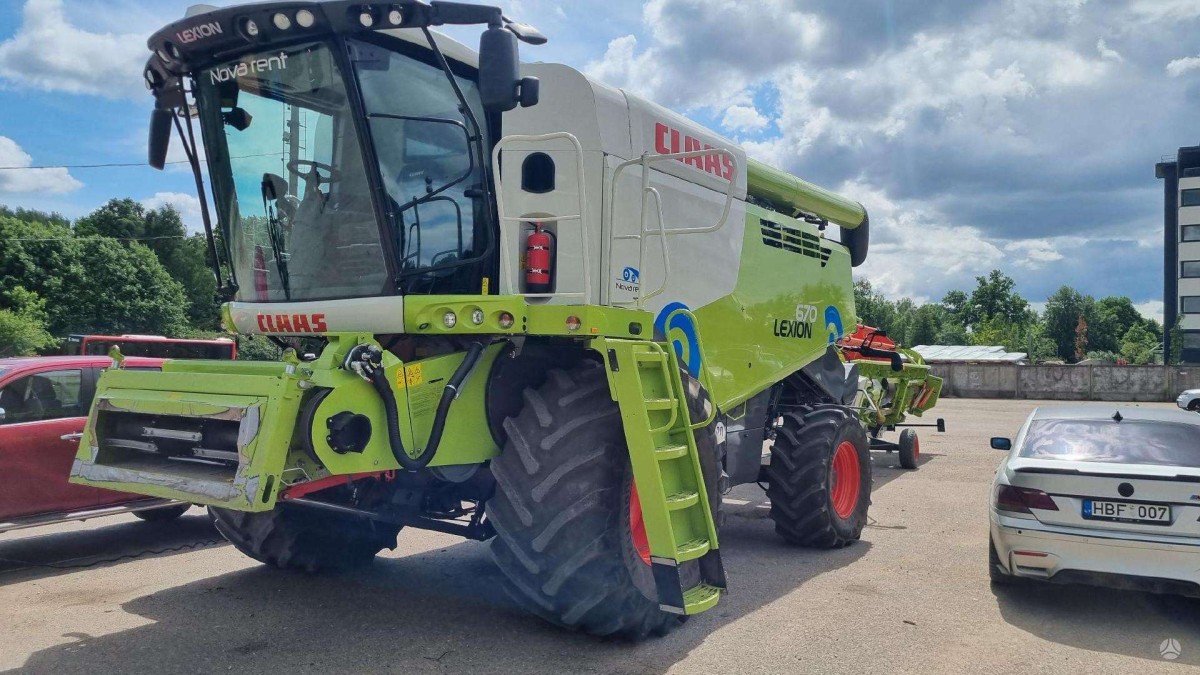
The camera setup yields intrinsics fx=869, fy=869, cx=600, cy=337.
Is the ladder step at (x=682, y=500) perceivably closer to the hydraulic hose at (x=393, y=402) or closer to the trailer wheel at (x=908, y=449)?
the hydraulic hose at (x=393, y=402)

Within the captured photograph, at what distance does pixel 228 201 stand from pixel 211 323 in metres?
49.9

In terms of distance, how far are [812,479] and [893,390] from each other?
717 centimetres

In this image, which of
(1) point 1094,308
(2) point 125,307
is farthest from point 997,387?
(1) point 1094,308

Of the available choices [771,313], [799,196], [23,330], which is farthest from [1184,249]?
[23,330]

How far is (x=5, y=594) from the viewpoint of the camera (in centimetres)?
604

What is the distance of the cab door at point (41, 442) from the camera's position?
263 inches

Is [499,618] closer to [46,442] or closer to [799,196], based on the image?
[46,442]

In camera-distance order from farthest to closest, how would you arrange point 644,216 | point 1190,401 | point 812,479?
point 1190,401
point 812,479
point 644,216

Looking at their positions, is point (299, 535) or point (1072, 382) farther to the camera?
point (1072, 382)

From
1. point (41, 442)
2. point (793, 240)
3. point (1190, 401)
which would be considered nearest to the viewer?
point (41, 442)

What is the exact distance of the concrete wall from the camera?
120ft

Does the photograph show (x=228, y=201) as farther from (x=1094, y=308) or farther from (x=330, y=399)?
(x=1094, y=308)

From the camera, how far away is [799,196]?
8430mm

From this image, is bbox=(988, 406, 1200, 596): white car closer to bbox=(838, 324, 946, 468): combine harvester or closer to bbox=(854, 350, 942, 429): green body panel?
bbox=(838, 324, 946, 468): combine harvester
